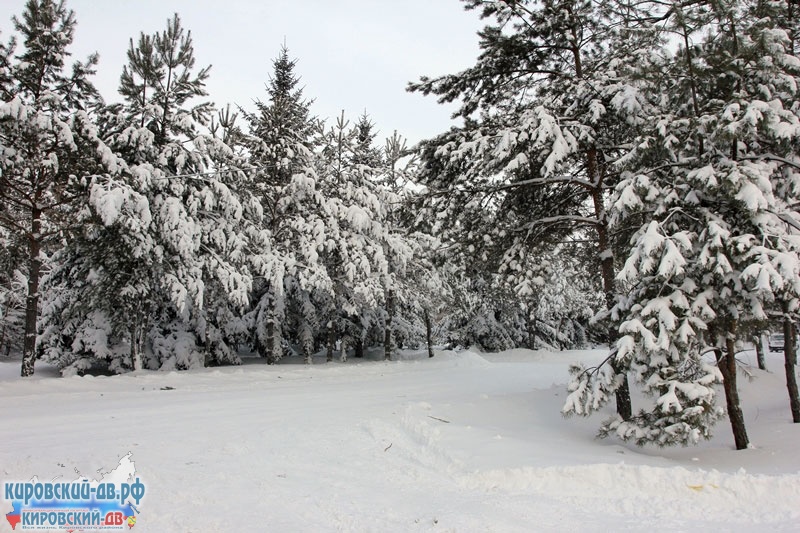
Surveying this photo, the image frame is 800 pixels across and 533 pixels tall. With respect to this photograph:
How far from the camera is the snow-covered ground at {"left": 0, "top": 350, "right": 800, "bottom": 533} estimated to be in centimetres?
442

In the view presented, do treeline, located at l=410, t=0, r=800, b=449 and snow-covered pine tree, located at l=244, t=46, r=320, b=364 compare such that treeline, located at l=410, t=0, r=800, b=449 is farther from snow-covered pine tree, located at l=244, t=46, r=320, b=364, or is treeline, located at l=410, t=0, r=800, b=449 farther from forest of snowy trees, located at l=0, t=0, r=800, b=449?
snow-covered pine tree, located at l=244, t=46, r=320, b=364

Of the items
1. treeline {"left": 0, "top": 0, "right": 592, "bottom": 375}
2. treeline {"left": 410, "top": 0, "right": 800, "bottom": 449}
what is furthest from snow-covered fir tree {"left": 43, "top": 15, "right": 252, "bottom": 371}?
treeline {"left": 410, "top": 0, "right": 800, "bottom": 449}

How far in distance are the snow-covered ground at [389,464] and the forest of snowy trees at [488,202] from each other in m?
1.16

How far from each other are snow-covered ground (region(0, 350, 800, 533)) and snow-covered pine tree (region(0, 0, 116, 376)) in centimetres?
477

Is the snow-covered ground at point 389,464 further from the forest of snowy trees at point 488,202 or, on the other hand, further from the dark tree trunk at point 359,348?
the dark tree trunk at point 359,348

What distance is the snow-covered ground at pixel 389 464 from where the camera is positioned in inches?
174

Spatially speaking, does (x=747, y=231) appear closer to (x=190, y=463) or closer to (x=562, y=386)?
(x=562, y=386)

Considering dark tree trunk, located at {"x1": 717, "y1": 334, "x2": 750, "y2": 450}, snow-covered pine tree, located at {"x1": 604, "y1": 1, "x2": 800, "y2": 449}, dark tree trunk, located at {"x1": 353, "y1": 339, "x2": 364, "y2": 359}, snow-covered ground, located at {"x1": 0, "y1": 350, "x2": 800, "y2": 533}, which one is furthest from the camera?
dark tree trunk, located at {"x1": 353, "y1": 339, "x2": 364, "y2": 359}

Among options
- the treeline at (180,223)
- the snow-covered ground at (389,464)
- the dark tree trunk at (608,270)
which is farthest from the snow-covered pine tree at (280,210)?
the dark tree trunk at (608,270)

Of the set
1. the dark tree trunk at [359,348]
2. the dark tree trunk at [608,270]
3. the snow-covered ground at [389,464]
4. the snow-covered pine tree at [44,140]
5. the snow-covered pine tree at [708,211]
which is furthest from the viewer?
the dark tree trunk at [359,348]

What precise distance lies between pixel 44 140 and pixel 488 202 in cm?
1150

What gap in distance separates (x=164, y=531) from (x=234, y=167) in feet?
44.8

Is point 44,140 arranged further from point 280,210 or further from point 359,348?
point 359,348

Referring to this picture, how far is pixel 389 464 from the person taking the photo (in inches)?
235
